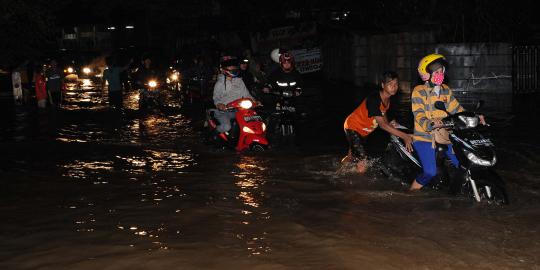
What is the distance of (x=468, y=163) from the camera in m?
7.31

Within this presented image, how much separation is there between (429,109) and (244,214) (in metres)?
2.20

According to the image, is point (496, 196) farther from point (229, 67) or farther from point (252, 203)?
point (229, 67)

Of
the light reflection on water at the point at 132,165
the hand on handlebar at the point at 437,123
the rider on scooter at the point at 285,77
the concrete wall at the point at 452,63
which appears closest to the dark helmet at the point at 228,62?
the rider on scooter at the point at 285,77

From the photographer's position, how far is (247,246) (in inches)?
251

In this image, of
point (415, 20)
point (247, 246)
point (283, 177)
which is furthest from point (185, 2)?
point (247, 246)

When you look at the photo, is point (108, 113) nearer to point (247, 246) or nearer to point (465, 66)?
point (465, 66)

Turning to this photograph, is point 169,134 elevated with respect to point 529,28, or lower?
lower

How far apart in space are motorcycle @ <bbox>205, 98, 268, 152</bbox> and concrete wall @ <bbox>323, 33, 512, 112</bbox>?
7060 mm

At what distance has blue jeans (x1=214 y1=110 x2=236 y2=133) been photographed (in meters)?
12.5

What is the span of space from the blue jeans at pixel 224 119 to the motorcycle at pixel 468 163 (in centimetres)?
461

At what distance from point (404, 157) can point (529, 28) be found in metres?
15.4

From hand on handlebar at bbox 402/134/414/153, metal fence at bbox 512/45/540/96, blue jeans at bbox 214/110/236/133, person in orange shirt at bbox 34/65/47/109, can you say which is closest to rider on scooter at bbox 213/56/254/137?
blue jeans at bbox 214/110/236/133

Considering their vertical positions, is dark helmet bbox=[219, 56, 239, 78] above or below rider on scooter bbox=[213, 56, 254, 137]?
above

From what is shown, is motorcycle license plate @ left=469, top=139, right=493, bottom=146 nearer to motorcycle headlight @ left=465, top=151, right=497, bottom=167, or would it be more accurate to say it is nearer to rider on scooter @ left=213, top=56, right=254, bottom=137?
motorcycle headlight @ left=465, top=151, right=497, bottom=167
